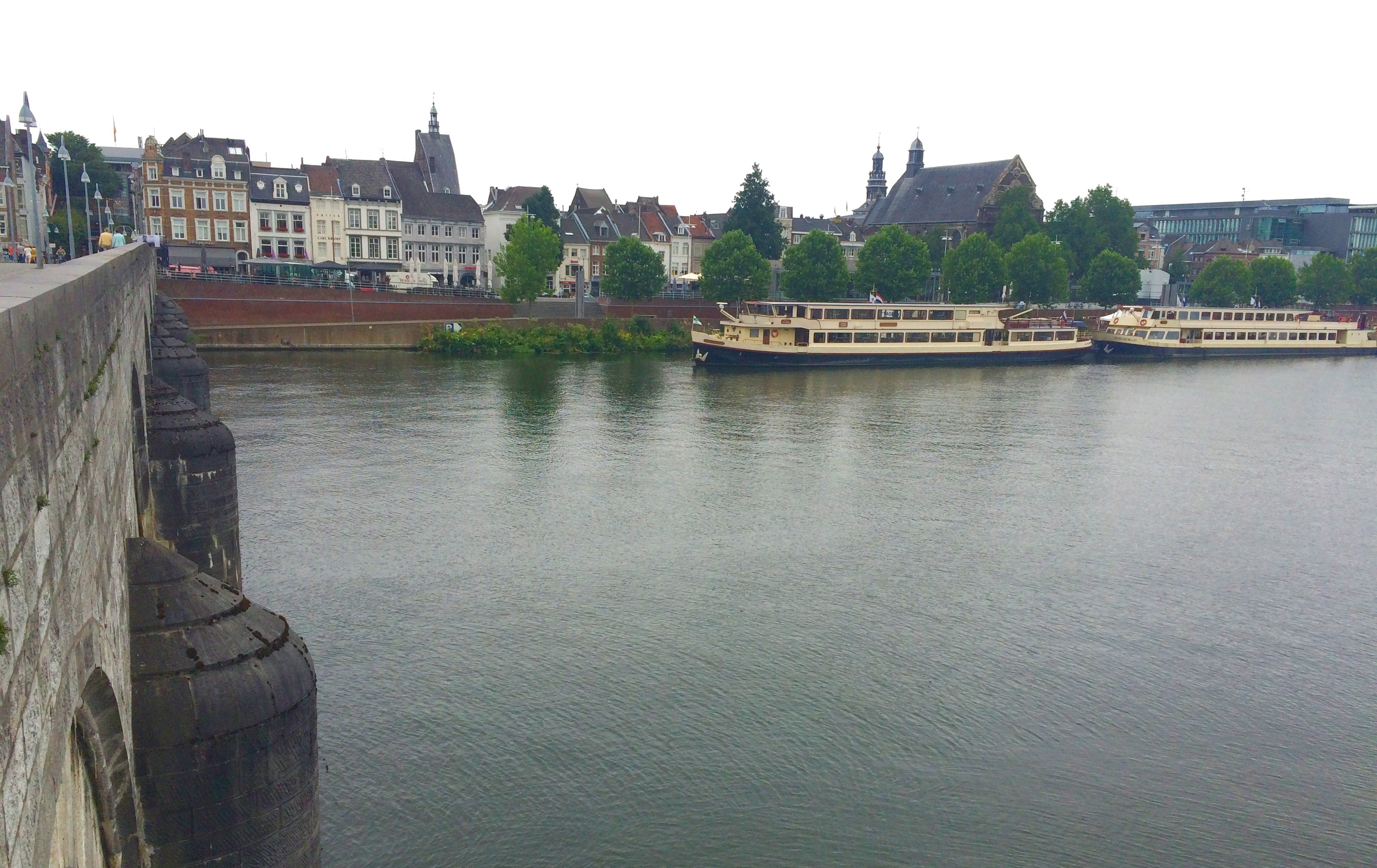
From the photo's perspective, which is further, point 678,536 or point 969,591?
point 678,536

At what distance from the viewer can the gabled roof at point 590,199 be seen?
119 metres

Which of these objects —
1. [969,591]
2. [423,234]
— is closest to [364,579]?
[969,591]

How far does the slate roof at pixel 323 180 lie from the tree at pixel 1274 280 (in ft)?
317

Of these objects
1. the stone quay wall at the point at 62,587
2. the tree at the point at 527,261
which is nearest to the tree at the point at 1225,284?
the tree at the point at 527,261

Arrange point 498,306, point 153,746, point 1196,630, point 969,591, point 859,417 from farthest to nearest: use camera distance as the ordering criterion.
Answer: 1. point 498,306
2. point 859,417
3. point 969,591
4. point 1196,630
5. point 153,746

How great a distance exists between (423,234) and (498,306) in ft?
69.6

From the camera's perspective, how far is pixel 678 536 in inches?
1094

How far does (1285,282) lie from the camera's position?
120 m

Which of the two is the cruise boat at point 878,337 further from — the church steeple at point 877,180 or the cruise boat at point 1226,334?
the church steeple at point 877,180

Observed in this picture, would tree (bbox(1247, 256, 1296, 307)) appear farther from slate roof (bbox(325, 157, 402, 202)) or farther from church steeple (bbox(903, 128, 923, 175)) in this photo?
slate roof (bbox(325, 157, 402, 202))

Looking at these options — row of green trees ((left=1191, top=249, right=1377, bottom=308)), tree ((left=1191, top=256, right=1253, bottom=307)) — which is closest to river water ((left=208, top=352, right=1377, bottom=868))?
tree ((left=1191, top=256, right=1253, bottom=307))

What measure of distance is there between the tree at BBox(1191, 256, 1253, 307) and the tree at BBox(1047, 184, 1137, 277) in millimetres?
8538

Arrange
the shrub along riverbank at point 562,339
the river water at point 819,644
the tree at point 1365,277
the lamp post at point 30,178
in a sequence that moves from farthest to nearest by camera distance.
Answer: the tree at point 1365,277 < the shrub along riverbank at point 562,339 < the lamp post at point 30,178 < the river water at point 819,644

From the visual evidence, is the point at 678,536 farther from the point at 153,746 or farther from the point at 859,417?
the point at 859,417
